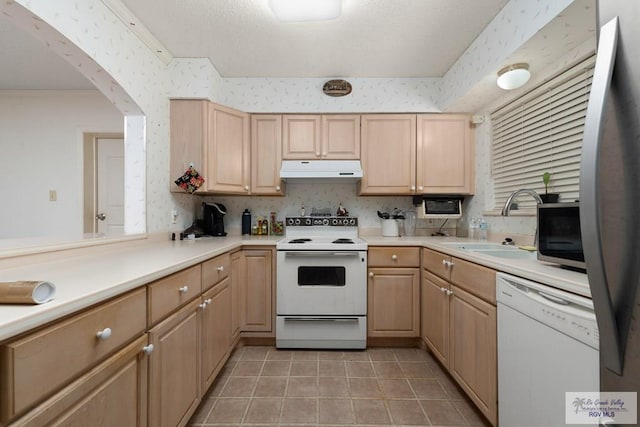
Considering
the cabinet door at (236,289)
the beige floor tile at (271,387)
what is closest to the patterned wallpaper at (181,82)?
the cabinet door at (236,289)

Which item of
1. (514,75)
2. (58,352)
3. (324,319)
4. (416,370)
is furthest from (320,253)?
(514,75)

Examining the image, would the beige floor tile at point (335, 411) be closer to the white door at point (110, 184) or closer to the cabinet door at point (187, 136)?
the cabinet door at point (187, 136)

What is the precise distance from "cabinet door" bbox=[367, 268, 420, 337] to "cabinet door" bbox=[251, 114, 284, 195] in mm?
1290

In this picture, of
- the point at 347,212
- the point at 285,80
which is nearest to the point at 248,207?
the point at 347,212

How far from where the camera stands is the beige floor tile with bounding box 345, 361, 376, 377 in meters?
1.95

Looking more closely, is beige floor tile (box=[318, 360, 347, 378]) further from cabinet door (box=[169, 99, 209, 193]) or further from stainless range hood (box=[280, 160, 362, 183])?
cabinet door (box=[169, 99, 209, 193])

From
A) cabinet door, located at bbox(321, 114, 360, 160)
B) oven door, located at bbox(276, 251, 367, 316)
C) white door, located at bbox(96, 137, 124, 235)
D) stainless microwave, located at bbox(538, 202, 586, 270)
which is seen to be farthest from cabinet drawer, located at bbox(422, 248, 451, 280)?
white door, located at bbox(96, 137, 124, 235)

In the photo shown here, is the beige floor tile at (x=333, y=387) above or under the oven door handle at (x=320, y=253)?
under

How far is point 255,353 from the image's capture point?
7.40 ft

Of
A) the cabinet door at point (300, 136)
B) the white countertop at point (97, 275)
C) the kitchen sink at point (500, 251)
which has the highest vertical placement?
the cabinet door at point (300, 136)

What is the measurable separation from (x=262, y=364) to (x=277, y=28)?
2478mm

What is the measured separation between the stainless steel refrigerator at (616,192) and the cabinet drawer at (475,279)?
88 cm

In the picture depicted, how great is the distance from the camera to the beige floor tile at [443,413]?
4.97ft

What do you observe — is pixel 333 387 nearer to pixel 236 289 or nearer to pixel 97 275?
pixel 236 289
